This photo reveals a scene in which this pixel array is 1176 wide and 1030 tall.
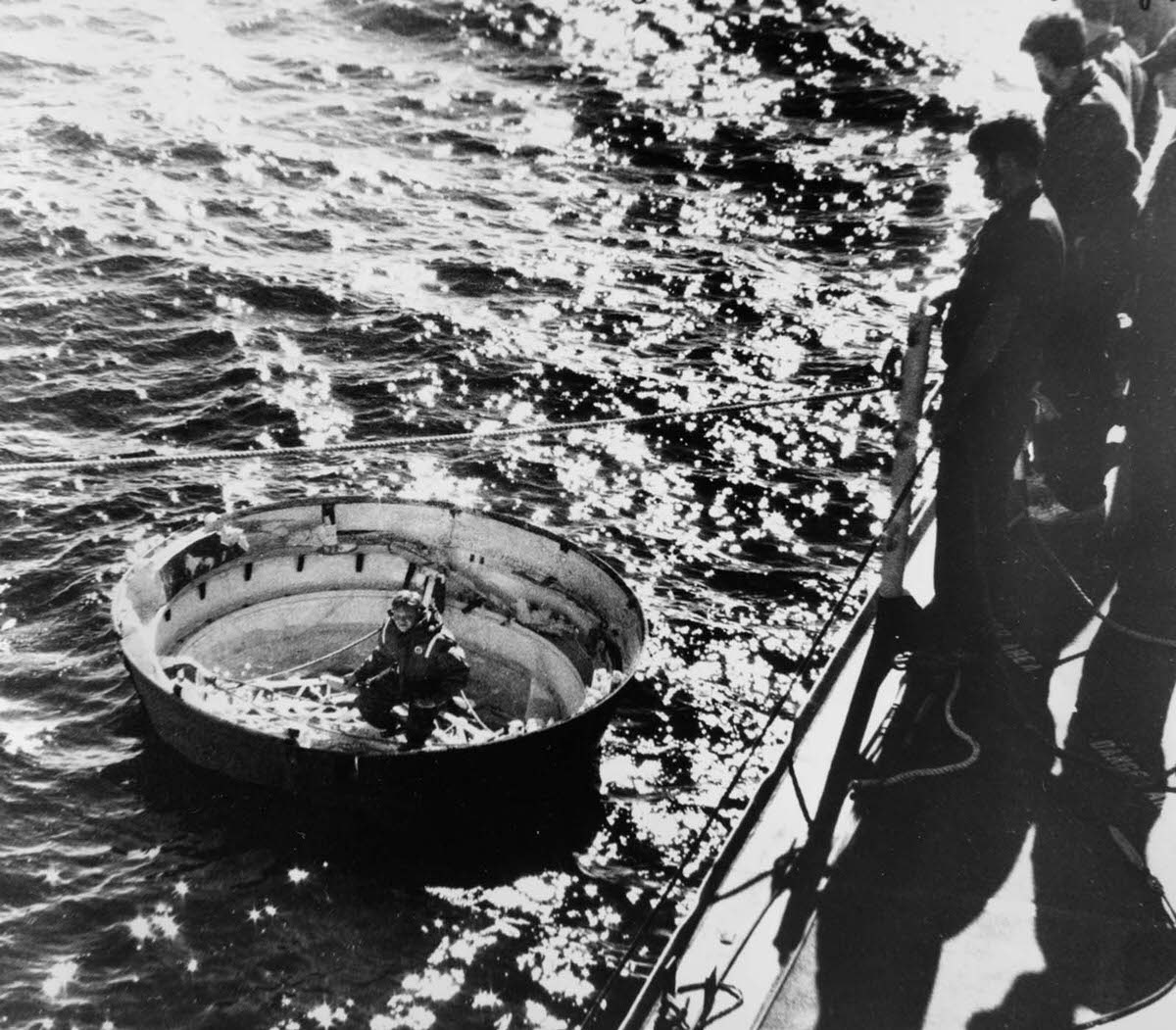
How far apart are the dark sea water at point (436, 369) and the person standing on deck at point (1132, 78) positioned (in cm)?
700

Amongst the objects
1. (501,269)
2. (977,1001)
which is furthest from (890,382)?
(501,269)

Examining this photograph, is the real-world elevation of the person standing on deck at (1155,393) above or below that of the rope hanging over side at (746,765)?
above

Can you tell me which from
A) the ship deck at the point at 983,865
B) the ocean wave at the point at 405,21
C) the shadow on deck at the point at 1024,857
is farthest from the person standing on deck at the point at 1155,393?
the ocean wave at the point at 405,21

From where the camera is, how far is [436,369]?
22.4 m

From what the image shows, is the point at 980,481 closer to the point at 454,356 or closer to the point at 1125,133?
the point at 1125,133

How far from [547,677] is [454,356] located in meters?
10.5

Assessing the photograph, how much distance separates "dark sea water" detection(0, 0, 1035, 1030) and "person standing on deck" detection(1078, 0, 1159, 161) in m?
7.00

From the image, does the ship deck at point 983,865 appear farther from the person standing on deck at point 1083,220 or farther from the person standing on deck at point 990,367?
the person standing on deck at point 1083,220

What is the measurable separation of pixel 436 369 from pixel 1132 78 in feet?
46.3

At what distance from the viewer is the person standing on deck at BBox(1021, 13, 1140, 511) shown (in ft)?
27.5

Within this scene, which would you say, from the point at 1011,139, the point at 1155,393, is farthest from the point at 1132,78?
the point at 1011,139

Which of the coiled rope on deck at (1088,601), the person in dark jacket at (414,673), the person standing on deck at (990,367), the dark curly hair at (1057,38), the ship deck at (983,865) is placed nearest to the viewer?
the ship deck at (983,865)

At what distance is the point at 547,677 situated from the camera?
45.6 ft

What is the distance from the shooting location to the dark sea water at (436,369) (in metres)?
11.5
